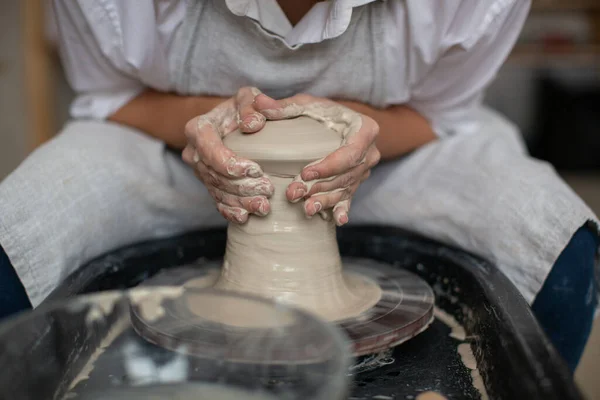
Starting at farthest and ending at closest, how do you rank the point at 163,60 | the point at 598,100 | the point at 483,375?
1. the point at 598,100
2. the point at 163,60
3. the point at 483,375

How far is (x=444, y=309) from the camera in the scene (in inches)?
42.4

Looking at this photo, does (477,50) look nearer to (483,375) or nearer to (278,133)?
(278,133)

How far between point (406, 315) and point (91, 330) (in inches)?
15.9

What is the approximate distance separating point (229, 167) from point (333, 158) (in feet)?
0.44

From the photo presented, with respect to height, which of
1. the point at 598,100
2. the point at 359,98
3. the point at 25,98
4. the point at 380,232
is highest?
the point at 359,98

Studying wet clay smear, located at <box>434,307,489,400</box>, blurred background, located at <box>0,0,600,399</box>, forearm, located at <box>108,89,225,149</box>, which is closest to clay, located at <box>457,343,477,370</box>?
wet clay smear, located at <box>434,307,489,400</box>

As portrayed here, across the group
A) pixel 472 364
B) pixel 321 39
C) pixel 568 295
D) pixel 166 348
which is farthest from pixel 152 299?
pixel 568 295

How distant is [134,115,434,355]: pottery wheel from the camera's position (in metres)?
0.86

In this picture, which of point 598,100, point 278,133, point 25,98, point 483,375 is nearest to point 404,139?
point 278,133

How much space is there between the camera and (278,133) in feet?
2.92

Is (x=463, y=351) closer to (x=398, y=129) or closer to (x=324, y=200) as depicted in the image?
(x=324, y=200)

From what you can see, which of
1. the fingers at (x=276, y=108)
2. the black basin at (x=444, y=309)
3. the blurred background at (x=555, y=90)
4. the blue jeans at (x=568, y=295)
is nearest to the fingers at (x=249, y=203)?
the fingers at (x=276, y=108)

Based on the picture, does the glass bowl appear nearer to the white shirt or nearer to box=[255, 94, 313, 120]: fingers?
box=[255, 94, 313, 120]: fingers

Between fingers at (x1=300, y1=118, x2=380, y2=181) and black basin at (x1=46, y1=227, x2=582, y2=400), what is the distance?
25 cm
